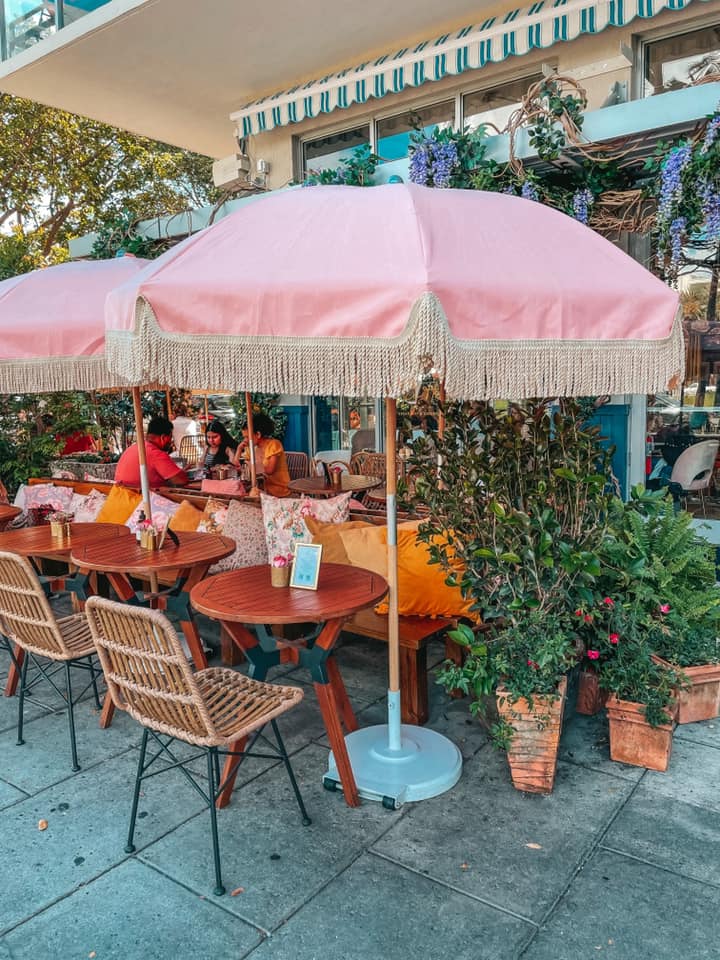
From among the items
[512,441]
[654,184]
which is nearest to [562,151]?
[654,184]

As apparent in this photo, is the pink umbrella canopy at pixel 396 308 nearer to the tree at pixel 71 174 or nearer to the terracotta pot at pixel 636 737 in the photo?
the terracotta pot at pixel 636 737

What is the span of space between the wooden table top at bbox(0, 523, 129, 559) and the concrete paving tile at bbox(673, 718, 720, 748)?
132 inches

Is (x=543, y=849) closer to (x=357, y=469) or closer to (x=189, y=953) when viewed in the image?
(x=189, y=953)

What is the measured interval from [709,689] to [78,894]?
3125 millimetres

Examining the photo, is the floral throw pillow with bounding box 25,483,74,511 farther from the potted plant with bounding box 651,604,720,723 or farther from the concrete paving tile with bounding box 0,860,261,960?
the potted plant with bounding box 651,604,720,723

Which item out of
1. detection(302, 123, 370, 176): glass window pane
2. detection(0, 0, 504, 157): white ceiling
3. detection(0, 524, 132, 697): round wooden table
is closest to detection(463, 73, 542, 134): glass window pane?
detection(0, 0, 504, 157): white ceiling

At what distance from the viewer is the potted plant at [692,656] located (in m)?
3.58

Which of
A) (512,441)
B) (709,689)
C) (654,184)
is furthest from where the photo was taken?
(654,184)

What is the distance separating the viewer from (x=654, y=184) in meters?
5.28

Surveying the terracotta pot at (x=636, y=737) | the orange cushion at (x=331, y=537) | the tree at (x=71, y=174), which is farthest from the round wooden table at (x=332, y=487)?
the tree at (x=71, y=174)

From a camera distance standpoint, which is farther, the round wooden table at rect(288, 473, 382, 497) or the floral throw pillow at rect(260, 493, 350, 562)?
the round wooden table at rect(288, 473, 382, 497)

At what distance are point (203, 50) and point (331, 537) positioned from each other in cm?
694

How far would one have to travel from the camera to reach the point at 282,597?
3264 millimetres

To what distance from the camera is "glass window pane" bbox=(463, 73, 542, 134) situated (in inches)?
298
